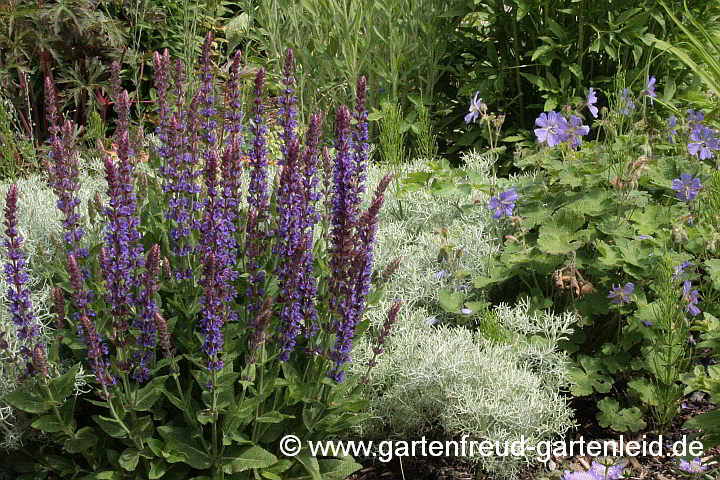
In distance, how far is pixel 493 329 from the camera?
2.92 metres

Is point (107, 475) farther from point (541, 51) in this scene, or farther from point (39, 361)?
point (541, 51)

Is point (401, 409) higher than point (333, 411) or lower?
lower

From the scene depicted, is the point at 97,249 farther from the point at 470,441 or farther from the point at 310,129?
the point at 470,441

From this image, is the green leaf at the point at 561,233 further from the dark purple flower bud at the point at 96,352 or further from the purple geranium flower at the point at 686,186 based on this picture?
the dark purple flower bud at the point at 96,352

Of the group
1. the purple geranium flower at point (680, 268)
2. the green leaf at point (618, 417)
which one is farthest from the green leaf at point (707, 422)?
the purple geranium flower at point (680, 268)

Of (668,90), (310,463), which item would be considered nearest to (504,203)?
(310,463)

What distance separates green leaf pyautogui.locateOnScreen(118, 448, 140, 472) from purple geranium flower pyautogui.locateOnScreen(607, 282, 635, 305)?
1695 millimetres

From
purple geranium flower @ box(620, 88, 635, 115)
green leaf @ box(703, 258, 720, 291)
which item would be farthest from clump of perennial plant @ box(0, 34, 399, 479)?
purple geranium flower @ box(620, 88, 635, 115)

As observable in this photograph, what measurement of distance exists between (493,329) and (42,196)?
6.26 ft

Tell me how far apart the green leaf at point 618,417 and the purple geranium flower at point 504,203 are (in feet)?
2.59

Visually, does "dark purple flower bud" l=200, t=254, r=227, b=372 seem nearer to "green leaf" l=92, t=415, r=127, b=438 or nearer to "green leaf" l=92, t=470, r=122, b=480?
"green leaf" l=92, t=415, r=127, b=438

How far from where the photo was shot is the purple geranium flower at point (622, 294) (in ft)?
9.62

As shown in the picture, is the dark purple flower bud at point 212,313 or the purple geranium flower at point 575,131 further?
the purple geranium flower at point 575,131

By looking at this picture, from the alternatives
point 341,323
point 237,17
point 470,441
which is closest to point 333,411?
point 341,323
